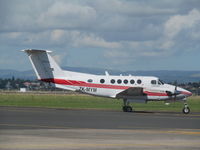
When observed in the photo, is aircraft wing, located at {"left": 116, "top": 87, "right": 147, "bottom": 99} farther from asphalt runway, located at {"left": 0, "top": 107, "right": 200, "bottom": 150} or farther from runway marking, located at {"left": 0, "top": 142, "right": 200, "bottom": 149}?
runway marking, located at {"left": 0, "top": 142, "right": 200, "bottom": 149}

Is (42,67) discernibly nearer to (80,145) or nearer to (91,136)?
(91,136)

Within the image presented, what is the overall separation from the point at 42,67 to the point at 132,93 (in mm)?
6721

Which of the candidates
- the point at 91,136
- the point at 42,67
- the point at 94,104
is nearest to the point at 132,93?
the point at 42,67

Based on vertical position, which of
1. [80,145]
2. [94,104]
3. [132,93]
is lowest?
[80,145]

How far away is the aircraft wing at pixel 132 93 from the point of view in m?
38.0

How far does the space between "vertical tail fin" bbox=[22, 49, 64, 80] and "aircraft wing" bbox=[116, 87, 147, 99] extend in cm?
448

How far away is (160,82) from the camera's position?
127ft

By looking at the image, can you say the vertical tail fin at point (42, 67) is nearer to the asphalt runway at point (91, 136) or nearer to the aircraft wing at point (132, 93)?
the aircraft wing at point (132, 93)

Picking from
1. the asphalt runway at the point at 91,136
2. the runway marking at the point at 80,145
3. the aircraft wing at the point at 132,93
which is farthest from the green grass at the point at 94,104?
the runway marking at the point at 80,145

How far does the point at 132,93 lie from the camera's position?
38.3 metres

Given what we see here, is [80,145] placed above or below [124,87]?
below

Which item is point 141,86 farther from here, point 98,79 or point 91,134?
point 91,134

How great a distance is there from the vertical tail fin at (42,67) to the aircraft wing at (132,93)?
14.7 ft

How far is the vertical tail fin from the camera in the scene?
131 feet
